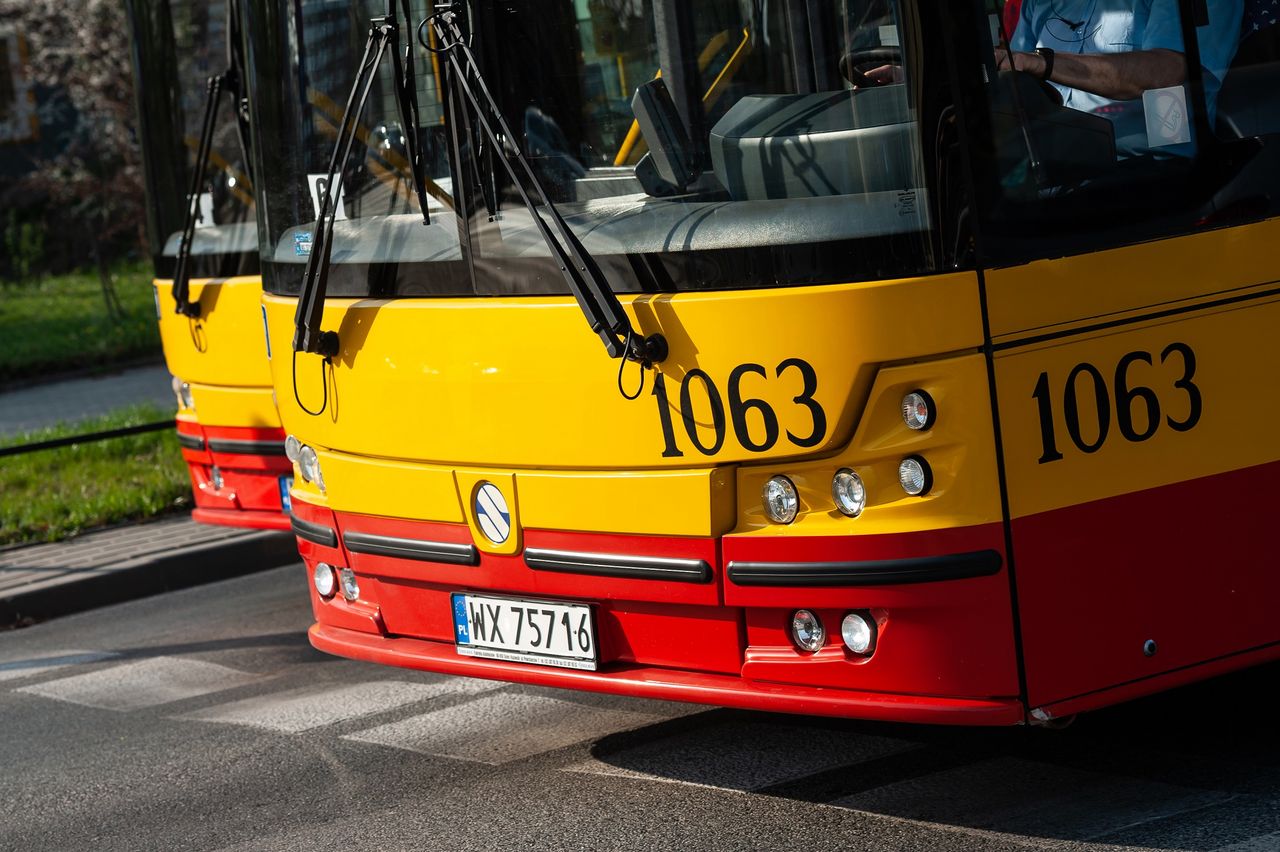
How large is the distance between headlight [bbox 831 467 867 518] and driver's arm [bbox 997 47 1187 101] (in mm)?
1100

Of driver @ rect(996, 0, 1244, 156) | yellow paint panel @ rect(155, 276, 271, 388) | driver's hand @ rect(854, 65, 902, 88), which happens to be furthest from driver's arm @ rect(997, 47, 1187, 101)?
yellow paint panel @ rect(155, 276, 271, 388)

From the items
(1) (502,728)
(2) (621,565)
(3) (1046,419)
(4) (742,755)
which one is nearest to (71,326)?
(1) (502,728)

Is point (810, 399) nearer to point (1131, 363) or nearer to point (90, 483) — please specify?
point (1131, 363)

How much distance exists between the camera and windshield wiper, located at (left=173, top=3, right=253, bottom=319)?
7.66 m

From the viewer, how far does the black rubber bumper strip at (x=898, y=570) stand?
3959 mm

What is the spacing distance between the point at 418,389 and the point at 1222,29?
2.22 metres

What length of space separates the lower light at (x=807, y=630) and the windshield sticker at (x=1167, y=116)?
4.62 feet

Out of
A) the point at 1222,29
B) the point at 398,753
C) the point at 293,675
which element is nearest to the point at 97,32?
the point at 293,675

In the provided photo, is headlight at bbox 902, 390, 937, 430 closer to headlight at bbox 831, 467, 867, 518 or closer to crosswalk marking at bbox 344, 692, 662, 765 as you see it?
headlight at bbox 831, 467, 867, 518

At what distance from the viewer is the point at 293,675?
6.49 meters

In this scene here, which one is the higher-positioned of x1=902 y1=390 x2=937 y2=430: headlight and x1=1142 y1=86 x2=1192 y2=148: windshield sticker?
x1=1142 y1=86 x2=1192 y2=148: windshield sticker

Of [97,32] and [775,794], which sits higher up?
[97,32]

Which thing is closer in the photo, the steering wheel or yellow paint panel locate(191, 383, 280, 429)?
the steering wheel

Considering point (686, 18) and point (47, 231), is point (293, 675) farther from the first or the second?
point (47, 231)
